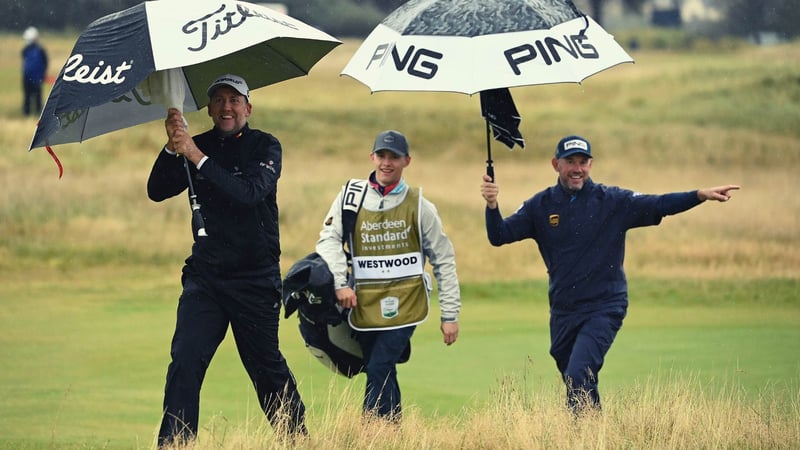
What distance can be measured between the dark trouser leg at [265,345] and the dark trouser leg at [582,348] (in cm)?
146

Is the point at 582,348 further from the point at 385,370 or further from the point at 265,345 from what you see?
the point at 265,345

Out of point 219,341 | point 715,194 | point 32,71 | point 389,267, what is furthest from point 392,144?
point 32,71

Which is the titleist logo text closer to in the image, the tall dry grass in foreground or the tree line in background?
the tall dry grass in foreground

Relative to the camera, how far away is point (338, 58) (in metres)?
53.9

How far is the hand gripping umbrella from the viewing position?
6.70m

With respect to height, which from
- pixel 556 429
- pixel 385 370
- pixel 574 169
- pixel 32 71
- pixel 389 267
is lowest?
pixel 556 429

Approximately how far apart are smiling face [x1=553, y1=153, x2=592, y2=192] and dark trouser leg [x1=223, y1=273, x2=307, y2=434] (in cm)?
181

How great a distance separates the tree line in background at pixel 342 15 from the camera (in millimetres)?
54875

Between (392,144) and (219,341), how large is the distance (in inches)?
64.9

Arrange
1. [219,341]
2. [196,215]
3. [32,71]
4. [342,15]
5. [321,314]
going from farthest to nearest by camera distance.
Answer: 1. [342,15]
2. [32,71]
3. [321,314]
4. [219,341]
5. [196,215]

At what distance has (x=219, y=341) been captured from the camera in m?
7.16

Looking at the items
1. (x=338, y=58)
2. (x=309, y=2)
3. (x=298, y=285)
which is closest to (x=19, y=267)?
(x=298, y=285)

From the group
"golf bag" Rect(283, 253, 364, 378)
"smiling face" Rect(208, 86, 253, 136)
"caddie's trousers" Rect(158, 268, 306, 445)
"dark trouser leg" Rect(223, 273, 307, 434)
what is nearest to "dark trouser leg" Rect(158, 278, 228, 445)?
"caddie's trousers" Rect(158, 268, 306, 445)

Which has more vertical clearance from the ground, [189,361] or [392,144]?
[392,144]
